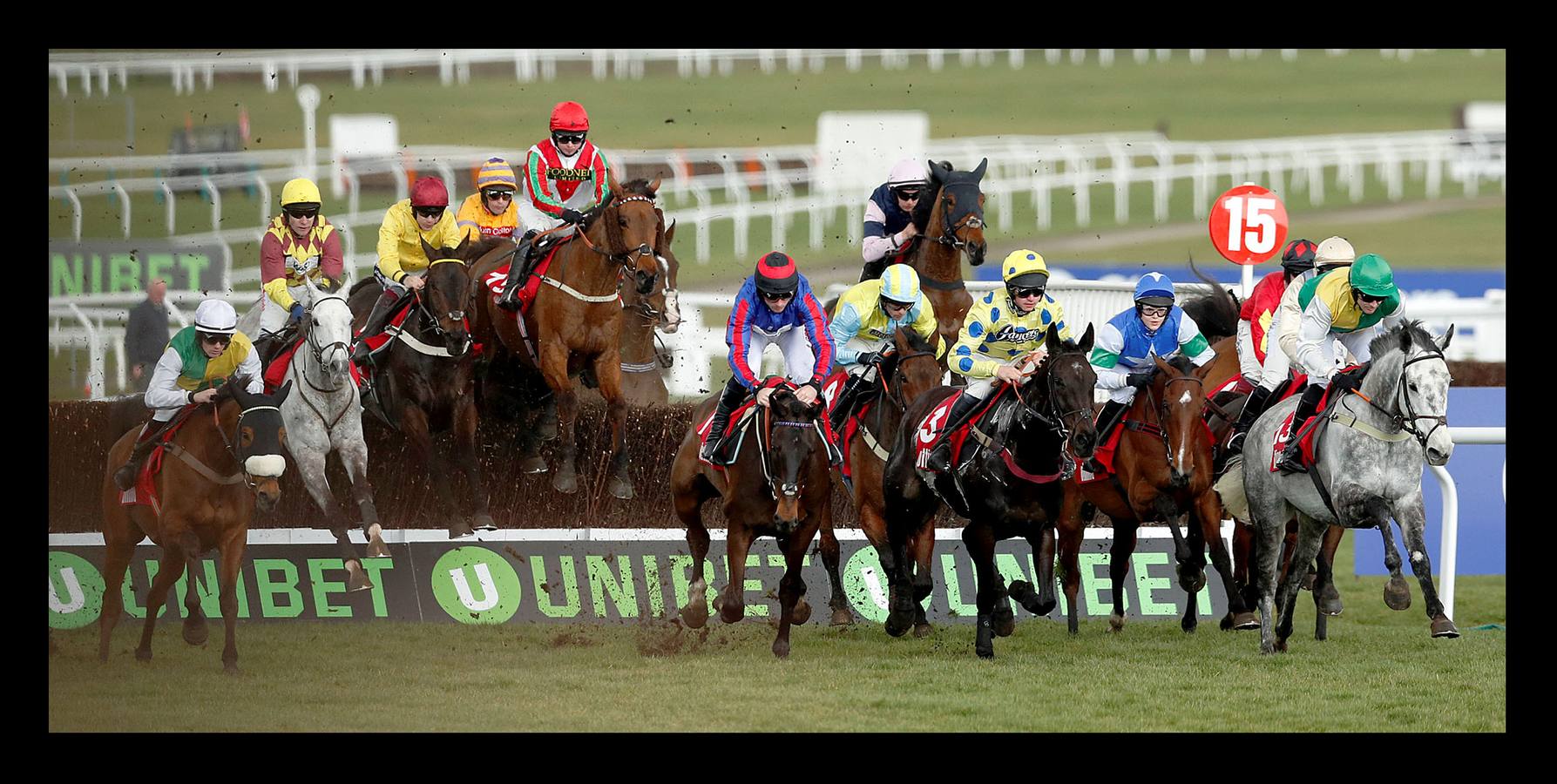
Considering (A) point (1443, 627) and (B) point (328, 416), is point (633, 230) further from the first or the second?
(A) point (1443, 627)

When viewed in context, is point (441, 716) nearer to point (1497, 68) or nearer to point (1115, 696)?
point (1115, 696)

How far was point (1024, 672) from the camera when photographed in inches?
350

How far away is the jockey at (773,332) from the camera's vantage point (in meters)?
8.88

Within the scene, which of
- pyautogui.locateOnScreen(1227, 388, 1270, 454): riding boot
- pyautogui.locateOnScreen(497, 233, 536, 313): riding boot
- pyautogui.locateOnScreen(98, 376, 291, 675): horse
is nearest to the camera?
pyautogui.locateOnScreen(98, 376, 291, 675): horse

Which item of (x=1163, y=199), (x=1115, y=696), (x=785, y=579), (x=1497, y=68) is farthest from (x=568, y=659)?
(x=1497, y=68)

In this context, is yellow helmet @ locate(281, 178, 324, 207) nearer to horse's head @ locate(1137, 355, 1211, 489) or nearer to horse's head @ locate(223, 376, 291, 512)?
horse's head @ locate(223, 376, 291, 512)

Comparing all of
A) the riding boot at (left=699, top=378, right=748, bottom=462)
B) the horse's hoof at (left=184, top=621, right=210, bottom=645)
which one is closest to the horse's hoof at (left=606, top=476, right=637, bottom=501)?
the riding boot at (left=699, top=378, right=748, bottom=462)

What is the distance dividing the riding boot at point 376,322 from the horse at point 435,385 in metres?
0.10

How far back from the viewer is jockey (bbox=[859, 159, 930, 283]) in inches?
424

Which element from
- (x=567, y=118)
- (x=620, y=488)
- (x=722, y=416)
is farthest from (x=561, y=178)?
(x=722, y=416)

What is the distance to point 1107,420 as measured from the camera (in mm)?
9711

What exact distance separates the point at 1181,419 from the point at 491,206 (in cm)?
436

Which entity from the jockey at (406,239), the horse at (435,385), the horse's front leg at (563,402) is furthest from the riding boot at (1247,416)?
the jockey at (406,239)

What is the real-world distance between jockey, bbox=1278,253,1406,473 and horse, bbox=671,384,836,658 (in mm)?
2293
